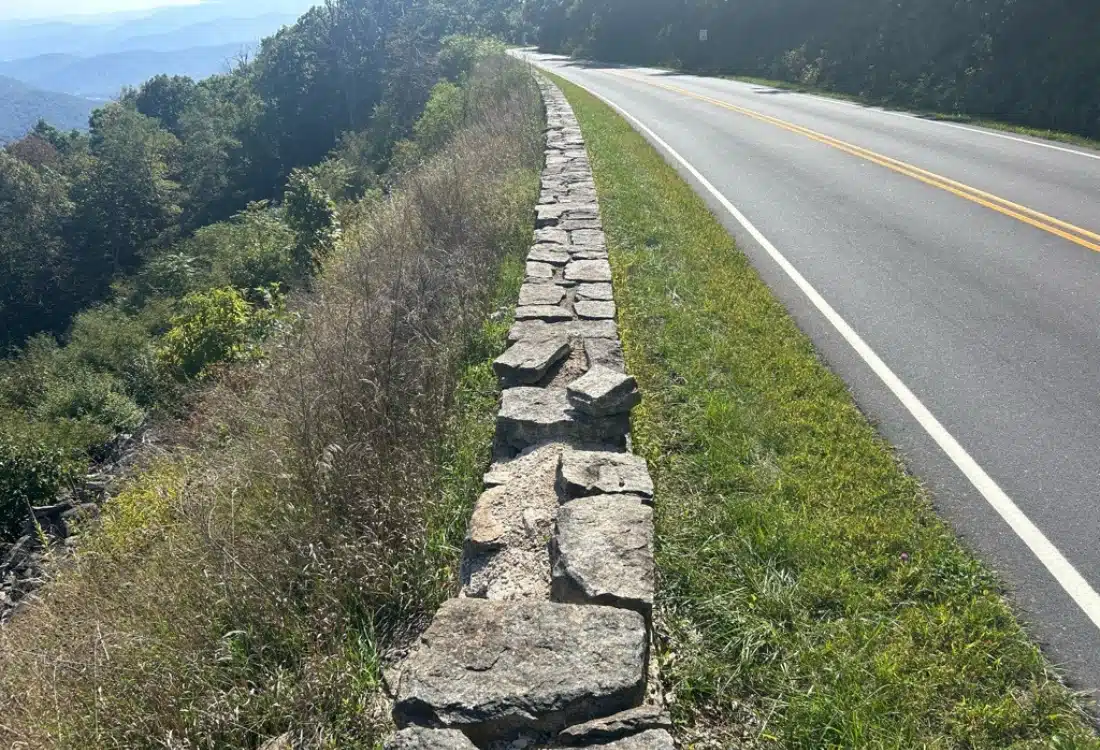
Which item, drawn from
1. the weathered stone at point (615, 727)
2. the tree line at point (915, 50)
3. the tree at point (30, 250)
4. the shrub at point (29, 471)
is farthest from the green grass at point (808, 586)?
the tree at point (30, 250)

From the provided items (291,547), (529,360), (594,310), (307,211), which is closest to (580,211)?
(594,310)

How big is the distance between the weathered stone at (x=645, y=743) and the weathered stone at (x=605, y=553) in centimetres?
60

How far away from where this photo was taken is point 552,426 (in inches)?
171

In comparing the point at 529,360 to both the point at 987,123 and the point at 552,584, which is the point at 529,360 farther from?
the point at 987,123

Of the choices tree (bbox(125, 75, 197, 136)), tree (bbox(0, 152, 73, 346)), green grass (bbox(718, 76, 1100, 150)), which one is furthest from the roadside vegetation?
tree (bbox(125, 75, 197, 136))

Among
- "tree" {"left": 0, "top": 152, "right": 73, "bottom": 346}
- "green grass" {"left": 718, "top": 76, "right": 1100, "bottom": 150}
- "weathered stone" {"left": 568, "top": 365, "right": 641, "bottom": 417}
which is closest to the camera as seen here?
"weathered stone" {"left": 568, "top": 365, "right": 641, "bottom": 417}

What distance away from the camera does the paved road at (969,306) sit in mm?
3875

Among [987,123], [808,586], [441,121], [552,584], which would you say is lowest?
[808,586]

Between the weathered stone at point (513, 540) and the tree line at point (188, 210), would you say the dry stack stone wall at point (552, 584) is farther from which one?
the tree line at point (188, 210)

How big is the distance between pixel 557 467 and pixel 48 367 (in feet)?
84.6

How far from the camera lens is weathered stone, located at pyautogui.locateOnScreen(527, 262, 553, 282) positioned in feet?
22.0

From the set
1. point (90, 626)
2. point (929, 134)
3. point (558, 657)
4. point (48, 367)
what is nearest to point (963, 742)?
point (558, 657)

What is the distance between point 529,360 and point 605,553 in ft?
6.41

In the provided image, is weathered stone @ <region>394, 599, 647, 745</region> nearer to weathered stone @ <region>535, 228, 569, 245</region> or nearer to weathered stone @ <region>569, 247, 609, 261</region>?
weathered stone @ <region>569, 247, 609, 261</region>
